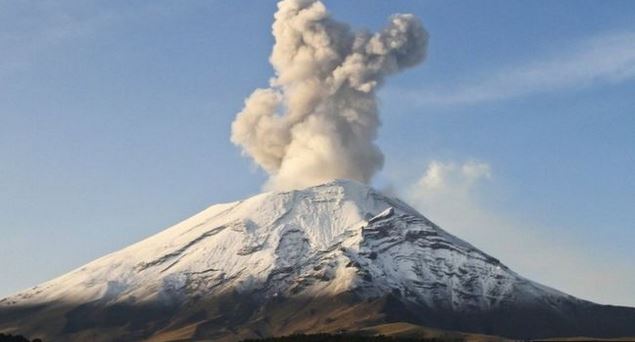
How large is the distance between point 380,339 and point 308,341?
1275cm

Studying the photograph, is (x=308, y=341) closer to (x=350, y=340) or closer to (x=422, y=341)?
(x=350, y=340)

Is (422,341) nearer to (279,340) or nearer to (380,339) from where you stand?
(380,339)

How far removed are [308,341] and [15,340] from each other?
158 feet

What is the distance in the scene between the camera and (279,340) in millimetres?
198750

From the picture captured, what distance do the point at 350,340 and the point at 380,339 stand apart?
17.1 feet

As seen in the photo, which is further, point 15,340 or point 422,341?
point 422,341

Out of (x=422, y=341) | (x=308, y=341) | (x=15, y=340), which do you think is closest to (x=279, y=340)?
(x=308, y=341)

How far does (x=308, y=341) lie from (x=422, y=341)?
66.6ft

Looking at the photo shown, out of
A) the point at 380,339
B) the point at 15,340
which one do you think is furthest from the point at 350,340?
the point at 15,340

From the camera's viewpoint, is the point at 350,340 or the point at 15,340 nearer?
the point at 15,340

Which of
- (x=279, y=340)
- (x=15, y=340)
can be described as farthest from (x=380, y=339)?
(x=15, y=340)

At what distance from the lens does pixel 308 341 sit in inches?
7648

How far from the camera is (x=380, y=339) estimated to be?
647ft

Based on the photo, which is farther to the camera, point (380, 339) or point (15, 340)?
point (380, 339)
